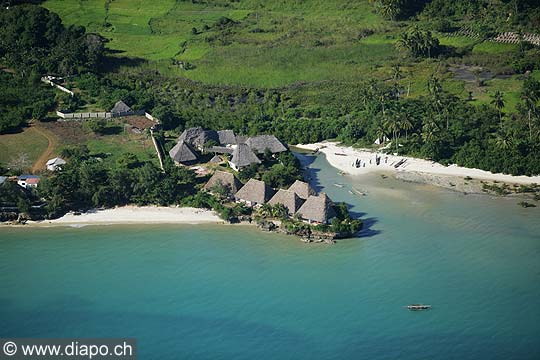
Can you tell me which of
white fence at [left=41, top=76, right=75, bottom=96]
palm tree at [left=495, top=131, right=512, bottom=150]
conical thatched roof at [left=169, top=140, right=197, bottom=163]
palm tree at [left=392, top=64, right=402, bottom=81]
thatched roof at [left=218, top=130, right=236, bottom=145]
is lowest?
conical thatched roof at [left=169, top=140, right=197, bottom=163]

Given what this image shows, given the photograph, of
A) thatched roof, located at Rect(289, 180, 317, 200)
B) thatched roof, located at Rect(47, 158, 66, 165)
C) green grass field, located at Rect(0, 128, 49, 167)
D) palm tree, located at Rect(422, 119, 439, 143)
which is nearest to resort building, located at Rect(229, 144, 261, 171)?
thatched roof, located at Rect(289, 180, 317, 200)

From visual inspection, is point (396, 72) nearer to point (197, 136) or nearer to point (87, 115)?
point (197, 136)

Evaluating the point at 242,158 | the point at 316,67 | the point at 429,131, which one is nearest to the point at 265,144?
the point at 242,158

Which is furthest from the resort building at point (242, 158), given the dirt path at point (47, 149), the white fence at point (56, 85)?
the white fence at point (56, 85)

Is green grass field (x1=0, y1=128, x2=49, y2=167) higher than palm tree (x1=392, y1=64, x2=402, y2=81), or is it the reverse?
palm tree (x1=392, y1=64, x2=402, y2=81)

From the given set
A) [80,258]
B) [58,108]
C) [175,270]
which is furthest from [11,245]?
[58,108]

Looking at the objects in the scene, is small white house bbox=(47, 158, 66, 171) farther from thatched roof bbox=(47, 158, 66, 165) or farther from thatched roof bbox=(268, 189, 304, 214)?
thatched roof bbox=(268, 189, 304, 214)

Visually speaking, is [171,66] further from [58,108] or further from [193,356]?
[193,356]

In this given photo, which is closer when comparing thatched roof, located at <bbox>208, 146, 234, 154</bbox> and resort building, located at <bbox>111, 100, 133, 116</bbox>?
thatched roof, located at <bbox>208, 146, 234, 154</bbox>
